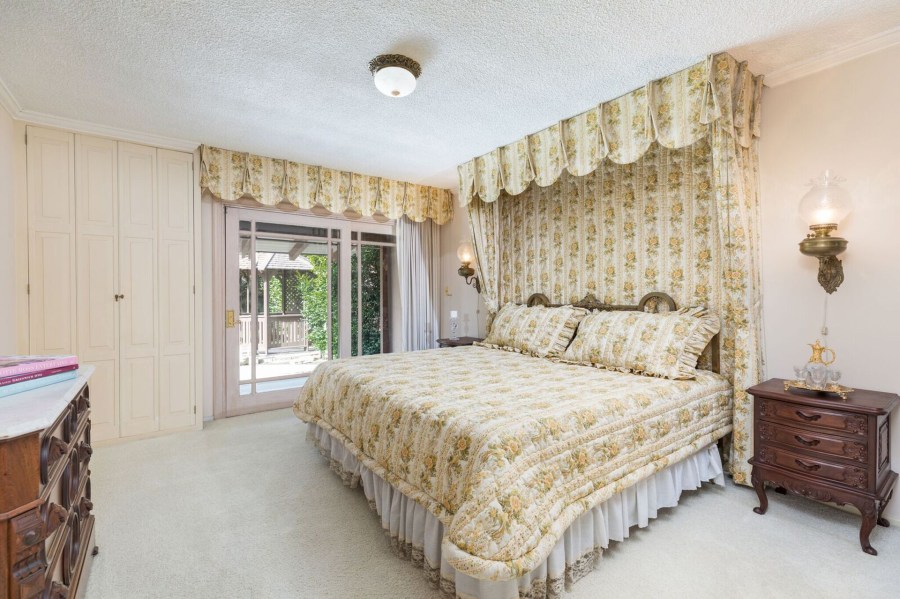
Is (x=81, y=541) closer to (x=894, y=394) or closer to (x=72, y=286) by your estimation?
(x=72, y=286)

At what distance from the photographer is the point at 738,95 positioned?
2.44 metres

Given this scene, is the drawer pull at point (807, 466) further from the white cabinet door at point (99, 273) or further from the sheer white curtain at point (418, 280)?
the white cabinet door at point (99, 273)

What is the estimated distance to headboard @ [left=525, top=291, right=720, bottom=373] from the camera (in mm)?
2871

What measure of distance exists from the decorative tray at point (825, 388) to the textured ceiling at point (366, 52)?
72.5 inches

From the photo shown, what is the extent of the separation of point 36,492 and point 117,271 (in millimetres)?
3137

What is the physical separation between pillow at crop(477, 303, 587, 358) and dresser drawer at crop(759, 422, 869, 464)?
1.36 meters

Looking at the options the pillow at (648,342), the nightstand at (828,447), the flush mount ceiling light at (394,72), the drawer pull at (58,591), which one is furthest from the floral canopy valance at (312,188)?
the nightstand at (828,447)

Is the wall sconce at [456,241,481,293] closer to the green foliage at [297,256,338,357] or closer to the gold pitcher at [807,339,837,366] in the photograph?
the green foliage at [297,256,338,357]

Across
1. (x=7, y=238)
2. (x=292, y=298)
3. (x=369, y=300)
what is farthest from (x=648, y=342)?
(x=7, y=238)

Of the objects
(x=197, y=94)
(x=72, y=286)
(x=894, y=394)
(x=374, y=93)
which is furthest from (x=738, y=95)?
(x=72, y=286)

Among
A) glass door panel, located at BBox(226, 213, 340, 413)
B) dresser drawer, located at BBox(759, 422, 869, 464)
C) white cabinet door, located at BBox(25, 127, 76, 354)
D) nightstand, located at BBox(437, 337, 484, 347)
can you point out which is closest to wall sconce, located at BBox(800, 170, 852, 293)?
dresser drawer, located at BBox(759, 422, 869, 464)

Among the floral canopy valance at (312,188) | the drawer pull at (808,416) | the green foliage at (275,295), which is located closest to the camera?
the drawer pull at (808,416)

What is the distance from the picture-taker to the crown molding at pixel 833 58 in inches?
85.0

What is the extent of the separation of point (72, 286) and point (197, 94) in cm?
190
